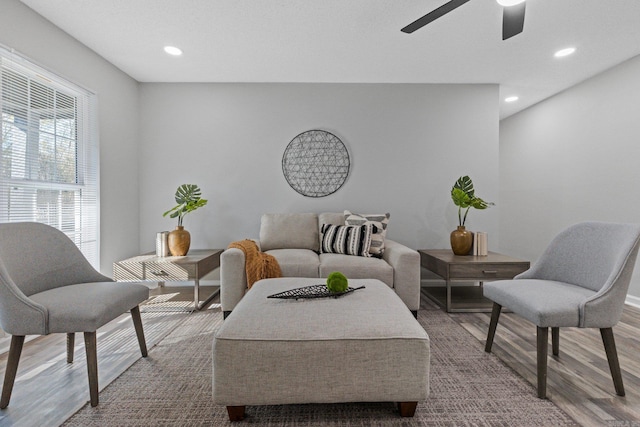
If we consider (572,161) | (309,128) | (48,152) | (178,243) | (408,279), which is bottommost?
(408,279)

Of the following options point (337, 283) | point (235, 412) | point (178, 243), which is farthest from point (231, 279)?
point (235, 412)

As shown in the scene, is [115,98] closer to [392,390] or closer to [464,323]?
[392,390]

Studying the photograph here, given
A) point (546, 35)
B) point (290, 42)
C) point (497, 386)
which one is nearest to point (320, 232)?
point (290, 42)

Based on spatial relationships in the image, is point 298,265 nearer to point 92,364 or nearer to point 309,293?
point 309,293

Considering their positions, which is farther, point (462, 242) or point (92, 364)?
point (462, 242)

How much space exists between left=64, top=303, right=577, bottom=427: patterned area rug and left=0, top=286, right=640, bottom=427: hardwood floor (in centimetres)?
12

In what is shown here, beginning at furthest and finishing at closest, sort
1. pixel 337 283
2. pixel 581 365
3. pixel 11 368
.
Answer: pixel 581 365
pixel 337 283
pixel 11 368

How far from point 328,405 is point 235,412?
0.44 meters

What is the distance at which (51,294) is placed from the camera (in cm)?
175

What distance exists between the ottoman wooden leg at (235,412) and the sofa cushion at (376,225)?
77.7 inches

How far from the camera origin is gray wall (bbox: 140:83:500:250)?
3.99 meters

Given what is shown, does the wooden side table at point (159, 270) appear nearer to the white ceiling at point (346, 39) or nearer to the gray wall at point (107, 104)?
the gray wall at point (107, 104)

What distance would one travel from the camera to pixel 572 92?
4078 mm

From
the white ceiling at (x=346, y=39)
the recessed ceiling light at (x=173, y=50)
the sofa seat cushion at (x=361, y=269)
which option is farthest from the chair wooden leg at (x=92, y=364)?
the recessed ceiling light at (x=173, y=50)
